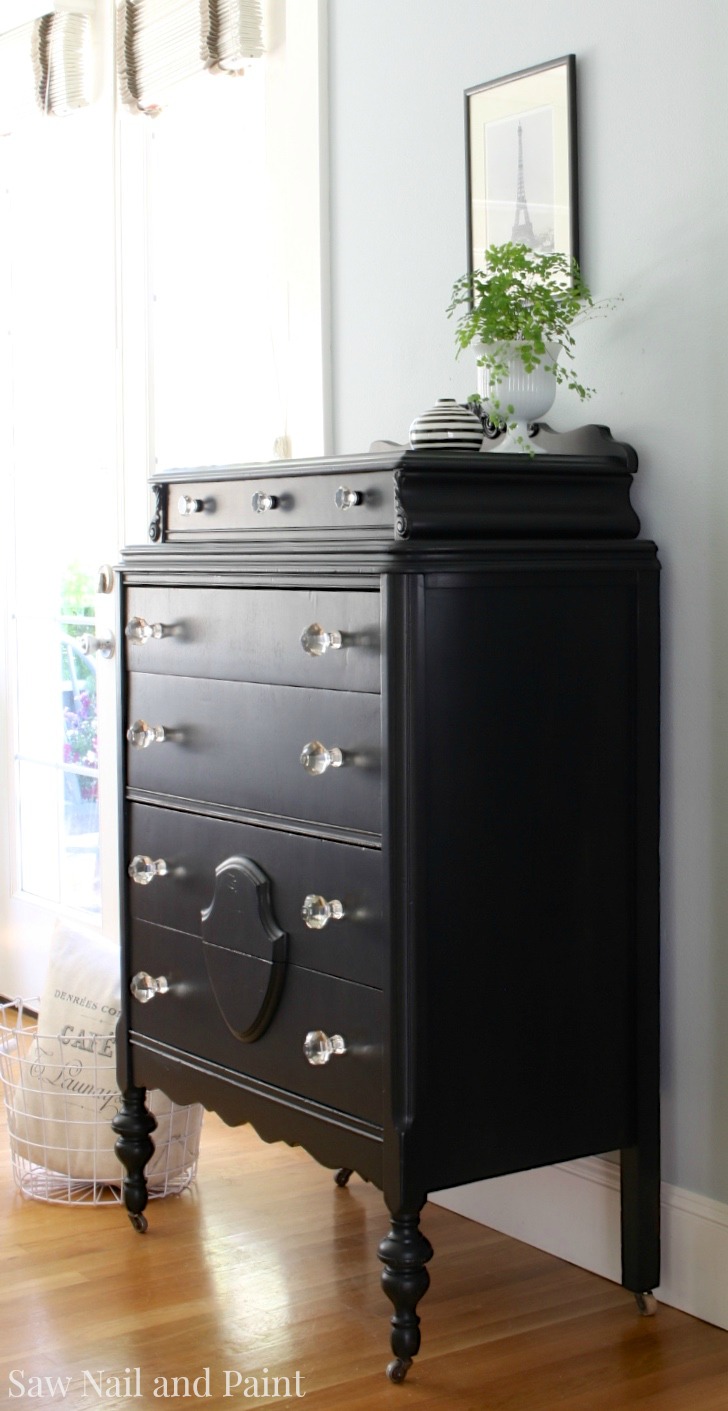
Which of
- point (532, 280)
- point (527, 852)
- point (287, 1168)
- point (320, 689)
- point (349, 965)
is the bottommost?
point (287, 1168)

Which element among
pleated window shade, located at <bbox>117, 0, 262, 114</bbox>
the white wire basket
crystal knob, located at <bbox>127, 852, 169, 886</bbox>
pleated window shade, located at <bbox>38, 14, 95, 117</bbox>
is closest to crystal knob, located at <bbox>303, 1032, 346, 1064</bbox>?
crystal knob, located at <bbox>127, 852, 169, 886</bbox>

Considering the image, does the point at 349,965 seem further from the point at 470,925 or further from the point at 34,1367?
the point at 34,1367

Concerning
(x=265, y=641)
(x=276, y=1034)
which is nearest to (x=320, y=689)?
(x=265, y=641)

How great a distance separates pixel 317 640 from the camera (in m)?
2.10

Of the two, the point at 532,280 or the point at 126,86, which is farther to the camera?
the point at 126,86

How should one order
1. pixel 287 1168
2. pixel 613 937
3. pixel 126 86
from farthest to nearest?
pixel 126 86
pixel 287 1168
pixel 613 937

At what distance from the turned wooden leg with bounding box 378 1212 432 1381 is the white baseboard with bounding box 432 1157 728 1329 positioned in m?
0.42

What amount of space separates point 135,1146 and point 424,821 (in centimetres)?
92

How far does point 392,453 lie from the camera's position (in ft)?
6.77

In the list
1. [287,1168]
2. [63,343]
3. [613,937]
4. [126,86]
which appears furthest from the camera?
[63,343]

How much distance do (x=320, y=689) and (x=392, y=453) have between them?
314mm

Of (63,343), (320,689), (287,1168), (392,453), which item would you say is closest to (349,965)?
(320,689)

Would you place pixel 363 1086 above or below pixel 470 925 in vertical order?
below

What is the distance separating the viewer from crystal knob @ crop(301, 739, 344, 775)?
6.82ft
